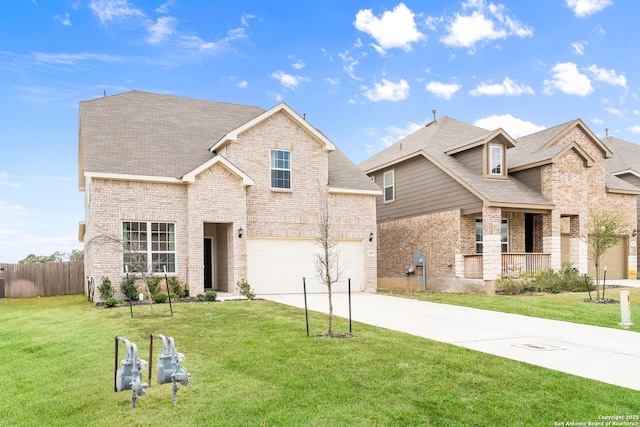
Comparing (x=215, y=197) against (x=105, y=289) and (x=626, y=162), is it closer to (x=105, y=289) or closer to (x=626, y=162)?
(x=105, y=289)

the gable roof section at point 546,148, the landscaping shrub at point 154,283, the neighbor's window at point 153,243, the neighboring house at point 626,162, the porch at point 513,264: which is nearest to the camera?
the landscaping shrub at point 154,283

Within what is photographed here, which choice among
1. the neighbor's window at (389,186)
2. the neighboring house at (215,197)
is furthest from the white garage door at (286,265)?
the neighbor's window at (389,186)

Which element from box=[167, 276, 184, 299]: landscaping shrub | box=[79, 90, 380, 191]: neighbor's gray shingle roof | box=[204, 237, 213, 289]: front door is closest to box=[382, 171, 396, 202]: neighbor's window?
box=[79, 90, 380, 191]: neighbor's gray shingle roof

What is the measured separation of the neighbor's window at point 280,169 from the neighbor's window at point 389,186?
26.0ft

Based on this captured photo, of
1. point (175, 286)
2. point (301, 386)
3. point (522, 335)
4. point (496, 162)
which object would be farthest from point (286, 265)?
point (301, 386)

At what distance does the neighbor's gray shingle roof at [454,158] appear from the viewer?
22156mm

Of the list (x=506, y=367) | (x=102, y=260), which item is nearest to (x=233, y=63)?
(x=102, y=260)

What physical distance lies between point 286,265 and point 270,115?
5761 mm

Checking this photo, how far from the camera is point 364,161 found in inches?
1280

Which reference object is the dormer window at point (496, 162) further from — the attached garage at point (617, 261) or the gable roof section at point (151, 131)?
the gable roof section at point (151, 131)

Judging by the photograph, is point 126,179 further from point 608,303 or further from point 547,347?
point 608,303

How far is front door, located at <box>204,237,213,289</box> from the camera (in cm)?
2197

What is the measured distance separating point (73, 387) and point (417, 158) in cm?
2013

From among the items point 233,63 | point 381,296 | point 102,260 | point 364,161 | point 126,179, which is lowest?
point 381,296
